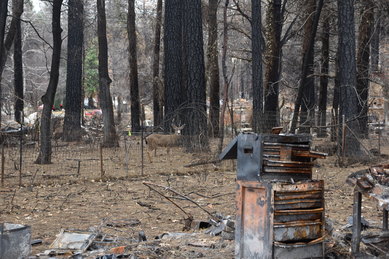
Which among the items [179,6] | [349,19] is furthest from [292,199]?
[179,6]

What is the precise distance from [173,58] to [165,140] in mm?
6965

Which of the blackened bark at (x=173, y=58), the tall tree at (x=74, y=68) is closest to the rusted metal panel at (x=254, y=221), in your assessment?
the blackened bark at (x=173, y=58)

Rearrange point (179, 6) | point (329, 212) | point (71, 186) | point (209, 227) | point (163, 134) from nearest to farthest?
1. point (209, 227)
2. point (329, 212)
3. point (71, 186)
4. point (163, 134)
5. point (179, 6)

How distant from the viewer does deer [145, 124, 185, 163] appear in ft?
67.2

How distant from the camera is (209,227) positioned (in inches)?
409

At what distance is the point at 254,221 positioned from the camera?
24.9 ft

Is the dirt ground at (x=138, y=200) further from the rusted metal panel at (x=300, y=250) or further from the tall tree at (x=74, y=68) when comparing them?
the tall tree at (x=74, y=68)

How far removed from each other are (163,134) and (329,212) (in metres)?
10.2

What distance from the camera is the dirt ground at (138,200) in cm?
941

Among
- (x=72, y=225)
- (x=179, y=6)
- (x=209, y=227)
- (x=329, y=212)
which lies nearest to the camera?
(x=209, y=227)

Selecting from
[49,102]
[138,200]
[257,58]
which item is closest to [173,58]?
[257,58]

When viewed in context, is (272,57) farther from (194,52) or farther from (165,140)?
(165,140)

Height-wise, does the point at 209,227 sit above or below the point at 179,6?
below

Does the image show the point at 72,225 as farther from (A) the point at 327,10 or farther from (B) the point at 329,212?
(A) the point at 327,10
